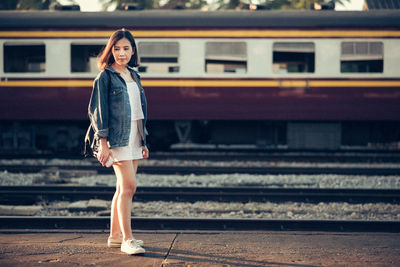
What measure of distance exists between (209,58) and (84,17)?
117 inches

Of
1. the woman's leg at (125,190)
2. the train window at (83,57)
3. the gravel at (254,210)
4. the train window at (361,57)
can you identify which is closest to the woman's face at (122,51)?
the woman's leg at (125,190)

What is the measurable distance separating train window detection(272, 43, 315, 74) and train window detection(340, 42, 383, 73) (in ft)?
2.36

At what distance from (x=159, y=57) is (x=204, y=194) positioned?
478cm

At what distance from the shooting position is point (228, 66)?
1035 centimetres

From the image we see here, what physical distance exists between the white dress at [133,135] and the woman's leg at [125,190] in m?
0.06

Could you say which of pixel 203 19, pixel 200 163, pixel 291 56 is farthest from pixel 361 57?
pixel 200 163

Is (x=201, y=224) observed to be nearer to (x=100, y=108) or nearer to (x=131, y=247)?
(x=131, y=247)

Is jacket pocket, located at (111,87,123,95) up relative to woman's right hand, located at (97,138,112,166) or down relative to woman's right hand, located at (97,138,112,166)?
up

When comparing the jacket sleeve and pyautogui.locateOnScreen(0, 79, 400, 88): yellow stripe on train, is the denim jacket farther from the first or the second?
pyautogui.locateOnScreen(0, 79, 400, 88): yellow stripe on train

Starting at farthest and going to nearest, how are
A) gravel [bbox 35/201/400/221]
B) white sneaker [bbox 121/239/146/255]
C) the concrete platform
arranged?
gravel [bbox 35/201/400/221] < white sneaker [bbox 121/239/146/255] < the concrete platform

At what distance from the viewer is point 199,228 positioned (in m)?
4.74

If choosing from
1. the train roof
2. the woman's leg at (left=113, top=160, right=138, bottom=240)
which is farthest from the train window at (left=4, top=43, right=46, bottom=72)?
the woman's leg at (left=113, top=160, right=138, bottom=240)

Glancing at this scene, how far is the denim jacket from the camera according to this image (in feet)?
11.6

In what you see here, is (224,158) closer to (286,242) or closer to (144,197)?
(144,197)
